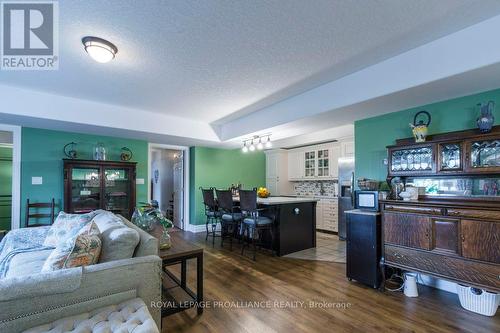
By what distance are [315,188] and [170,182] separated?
14.2ft

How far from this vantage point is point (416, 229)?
2.52 meters

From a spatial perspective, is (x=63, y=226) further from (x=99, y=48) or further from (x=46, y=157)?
(x=46, y=157)

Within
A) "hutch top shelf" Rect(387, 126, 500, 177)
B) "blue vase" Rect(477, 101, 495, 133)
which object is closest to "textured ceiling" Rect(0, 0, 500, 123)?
"blue vase" Rect(477, 101, 495, 133)

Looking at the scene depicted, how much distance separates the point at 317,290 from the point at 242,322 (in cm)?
103

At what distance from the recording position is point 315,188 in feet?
21.7

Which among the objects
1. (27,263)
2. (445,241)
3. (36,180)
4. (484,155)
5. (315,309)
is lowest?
(315,309)

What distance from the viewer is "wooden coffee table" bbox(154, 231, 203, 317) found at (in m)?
2.20

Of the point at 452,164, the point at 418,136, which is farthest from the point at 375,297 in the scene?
the point at 418,136

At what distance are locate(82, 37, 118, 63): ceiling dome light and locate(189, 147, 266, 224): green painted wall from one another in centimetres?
380

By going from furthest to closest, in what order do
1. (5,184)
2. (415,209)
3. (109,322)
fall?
(5,184), (415,209), (109,322)

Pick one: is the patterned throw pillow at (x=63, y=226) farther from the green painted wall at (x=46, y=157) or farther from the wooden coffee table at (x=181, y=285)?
the green painted wall at (x=46, y=157)

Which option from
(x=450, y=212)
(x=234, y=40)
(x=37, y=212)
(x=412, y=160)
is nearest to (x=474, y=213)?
(x=450, y=212)

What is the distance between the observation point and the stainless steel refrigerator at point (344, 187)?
Answer: 516 centimetres

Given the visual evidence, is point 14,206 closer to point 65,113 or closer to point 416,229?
point 65,113
